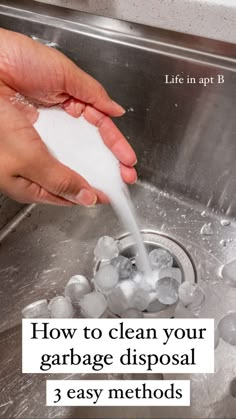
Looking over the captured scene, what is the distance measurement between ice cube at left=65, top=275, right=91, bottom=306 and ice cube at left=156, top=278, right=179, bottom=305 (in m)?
0.11

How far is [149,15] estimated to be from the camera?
0.69m

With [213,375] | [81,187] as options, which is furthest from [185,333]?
[81,187]

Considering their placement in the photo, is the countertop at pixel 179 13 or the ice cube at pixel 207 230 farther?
the ice cube at pixel 207 230

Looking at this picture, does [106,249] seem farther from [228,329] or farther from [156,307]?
[228,329]

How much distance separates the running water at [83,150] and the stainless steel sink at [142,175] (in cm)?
10

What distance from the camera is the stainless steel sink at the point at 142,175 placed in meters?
0.66

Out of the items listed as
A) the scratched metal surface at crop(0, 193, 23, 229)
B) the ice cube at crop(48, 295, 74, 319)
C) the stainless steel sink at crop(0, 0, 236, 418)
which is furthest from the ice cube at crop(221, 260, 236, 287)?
the scratched metal surface at crop(0, 193, 23, 229)

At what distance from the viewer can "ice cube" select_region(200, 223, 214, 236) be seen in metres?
0.80

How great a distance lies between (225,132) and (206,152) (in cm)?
5

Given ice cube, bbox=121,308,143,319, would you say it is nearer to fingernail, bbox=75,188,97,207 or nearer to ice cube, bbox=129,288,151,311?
ice cube, bbox=129,288,151,311

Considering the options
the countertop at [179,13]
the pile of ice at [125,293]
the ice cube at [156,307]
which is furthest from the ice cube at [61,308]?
the countertop at [179,13]

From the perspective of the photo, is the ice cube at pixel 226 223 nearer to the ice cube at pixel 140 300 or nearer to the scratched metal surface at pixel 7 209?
the ice cube at pixel 140 300

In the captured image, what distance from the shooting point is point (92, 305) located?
725 mm

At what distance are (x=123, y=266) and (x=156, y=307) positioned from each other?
0.08 m
